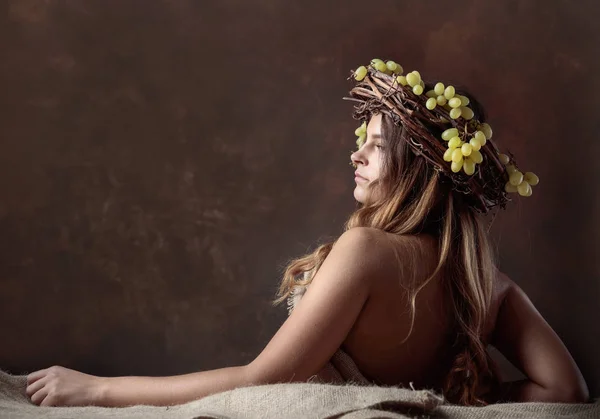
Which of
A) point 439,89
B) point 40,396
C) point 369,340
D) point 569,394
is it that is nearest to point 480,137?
point 439,89

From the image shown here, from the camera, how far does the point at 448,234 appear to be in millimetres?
1805

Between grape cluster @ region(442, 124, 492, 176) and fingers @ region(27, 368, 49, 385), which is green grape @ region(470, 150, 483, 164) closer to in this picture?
grape cluster @ region(442, 124, 492, 176)

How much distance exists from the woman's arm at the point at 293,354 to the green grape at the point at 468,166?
31 centimetres

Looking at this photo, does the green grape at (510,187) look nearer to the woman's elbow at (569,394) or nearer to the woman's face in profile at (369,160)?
the woman's face in profile at (369,160)

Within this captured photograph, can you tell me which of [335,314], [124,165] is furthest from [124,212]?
[335,314]

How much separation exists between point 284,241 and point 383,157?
0.76 m

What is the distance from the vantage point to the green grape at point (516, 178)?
1937 millimetres

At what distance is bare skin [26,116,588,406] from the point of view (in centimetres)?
161

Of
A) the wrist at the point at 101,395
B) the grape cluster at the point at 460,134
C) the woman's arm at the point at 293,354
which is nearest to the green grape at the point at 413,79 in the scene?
the grape cluster at the point at 460,134

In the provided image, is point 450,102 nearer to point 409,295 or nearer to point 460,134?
point 460,134

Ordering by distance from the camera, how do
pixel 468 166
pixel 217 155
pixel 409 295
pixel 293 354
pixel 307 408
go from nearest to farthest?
1. pixel 307 408
2. pixel 293 354
3. pixel 409 295
4. pixel 468 166
5. pixel 217 155

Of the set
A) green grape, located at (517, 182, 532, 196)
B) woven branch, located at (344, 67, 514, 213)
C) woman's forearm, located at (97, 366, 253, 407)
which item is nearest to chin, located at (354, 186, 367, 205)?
woven branch, located at (344, 67, 514, 213)

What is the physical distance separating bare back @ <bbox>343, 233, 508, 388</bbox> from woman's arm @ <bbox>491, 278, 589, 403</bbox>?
7.3 inches

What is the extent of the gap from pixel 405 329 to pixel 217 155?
1055mm
